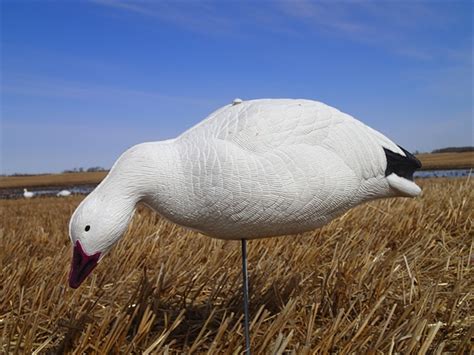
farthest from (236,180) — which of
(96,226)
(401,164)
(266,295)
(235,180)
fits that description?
(266,295)

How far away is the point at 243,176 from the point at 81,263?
52cm

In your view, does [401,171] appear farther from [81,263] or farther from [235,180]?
[81,263]

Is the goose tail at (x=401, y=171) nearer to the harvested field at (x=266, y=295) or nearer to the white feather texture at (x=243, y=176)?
the white feather texture at (x=243, y=176)

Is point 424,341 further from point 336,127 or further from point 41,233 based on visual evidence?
point 41,233

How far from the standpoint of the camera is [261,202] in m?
1.27

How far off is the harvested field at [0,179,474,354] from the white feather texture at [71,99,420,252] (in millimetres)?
405

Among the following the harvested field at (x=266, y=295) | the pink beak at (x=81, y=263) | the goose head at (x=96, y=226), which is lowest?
the harvested field at (x=266, y=295)

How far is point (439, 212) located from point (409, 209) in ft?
0.82

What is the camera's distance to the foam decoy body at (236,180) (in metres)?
1.25

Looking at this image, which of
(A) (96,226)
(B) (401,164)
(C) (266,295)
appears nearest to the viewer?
(A) (96,226)

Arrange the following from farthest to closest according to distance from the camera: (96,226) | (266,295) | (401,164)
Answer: (266,295) < (401,164) < (96,226)

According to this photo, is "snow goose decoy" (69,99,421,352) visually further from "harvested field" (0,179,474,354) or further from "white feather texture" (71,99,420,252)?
"harvested field" (0,179,474,354)

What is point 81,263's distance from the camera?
1281mm

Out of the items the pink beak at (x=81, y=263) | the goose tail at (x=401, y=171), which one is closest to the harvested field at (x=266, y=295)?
the pink beak at (x=81, y=263)
